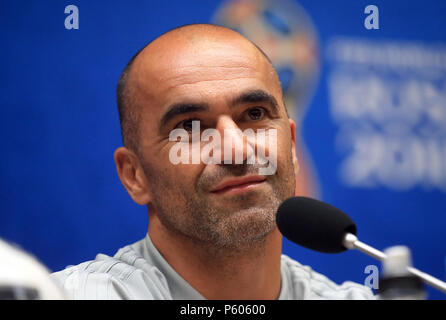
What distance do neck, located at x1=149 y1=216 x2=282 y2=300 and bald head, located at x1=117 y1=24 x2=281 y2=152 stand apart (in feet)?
0.92

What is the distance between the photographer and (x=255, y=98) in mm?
1358

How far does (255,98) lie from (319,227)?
0.54m

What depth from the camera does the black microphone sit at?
0.85m

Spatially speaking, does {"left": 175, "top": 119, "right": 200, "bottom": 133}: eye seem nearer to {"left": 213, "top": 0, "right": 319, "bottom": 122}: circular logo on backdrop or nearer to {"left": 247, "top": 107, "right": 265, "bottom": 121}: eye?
{"left": 247, "top": 107, "right": 265, "bottom": 121}: eye

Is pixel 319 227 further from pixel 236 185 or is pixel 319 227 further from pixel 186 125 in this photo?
pixel 186 125

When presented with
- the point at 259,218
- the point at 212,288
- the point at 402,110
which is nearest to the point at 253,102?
the point at 259,218

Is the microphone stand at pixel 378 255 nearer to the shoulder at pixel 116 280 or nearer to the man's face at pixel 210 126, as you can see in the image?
the man's face at pixel 210 126

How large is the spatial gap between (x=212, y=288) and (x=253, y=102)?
0.48 meters

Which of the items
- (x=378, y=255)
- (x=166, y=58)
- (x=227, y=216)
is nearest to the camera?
(x=378, y=255)

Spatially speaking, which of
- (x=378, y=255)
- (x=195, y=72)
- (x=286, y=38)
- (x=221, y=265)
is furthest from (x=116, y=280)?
(x=286, y=38)

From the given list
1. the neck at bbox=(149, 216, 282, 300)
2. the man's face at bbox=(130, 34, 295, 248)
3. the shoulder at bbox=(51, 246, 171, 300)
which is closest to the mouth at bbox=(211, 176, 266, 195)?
the man's face at bbox=(130, 34, 295, 248)

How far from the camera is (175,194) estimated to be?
1331 mm

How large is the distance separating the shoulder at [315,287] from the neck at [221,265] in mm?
145

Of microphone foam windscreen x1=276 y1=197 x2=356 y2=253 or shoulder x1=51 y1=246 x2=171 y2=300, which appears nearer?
microphone foam windscreen x1=276 y1=197 x2=356 y2=253
